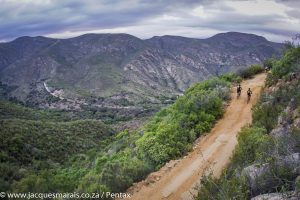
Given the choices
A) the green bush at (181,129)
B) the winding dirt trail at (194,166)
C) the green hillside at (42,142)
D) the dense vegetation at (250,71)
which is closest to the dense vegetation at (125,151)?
the green bush at (181,129)

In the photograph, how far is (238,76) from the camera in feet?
112

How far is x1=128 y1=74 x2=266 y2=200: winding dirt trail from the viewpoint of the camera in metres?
14.0

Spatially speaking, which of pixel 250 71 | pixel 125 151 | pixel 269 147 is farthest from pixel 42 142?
pixel 269 147

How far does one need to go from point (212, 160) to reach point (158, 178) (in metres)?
2.45

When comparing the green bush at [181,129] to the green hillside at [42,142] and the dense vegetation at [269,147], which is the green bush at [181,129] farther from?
the green hillside at [42,142]

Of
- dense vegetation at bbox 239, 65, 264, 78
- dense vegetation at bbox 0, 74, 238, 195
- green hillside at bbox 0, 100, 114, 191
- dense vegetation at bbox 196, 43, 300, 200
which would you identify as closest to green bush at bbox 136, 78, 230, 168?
dense vegetation at bbox 0, 74, 238, 195

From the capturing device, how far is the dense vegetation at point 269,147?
9.45m

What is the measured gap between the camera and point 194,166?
16000 millimetres

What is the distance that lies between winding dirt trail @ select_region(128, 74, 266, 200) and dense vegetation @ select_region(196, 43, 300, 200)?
1.09 metres

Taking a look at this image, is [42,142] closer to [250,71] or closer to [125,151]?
[250,71]

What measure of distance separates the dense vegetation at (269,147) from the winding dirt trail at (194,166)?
42.8 inches

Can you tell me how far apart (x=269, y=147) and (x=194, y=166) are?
17.4 ft

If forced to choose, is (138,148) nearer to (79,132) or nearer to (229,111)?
(229,111)

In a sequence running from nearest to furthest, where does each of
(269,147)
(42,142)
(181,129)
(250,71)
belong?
(269,147), (181,129), (250,71), (42,142)
